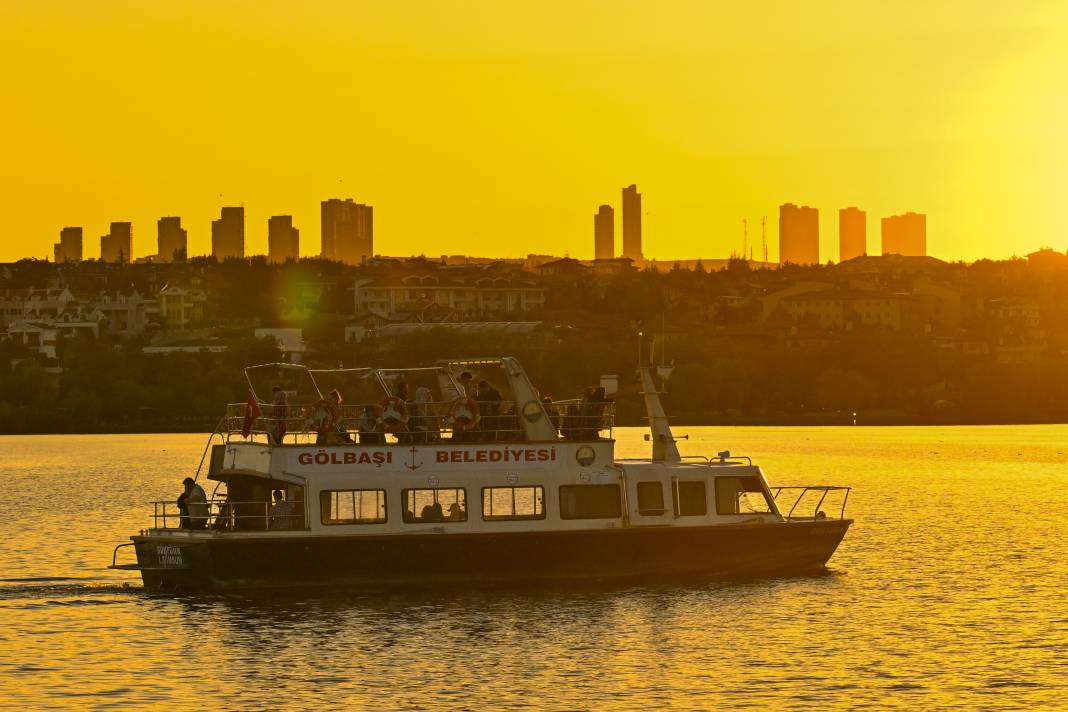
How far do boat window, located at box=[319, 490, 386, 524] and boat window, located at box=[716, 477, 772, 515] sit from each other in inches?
314

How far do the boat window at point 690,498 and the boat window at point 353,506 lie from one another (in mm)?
6821

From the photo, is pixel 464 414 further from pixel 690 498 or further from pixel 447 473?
pixel 690 498

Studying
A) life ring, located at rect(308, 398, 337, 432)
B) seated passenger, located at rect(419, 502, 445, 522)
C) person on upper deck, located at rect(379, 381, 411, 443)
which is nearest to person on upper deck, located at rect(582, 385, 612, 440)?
seated passenger, located at rect(419, 502, 445, 522)

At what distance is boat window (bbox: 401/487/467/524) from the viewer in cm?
4303

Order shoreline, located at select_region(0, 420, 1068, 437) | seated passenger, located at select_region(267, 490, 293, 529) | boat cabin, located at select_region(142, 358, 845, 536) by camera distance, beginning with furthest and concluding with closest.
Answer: shoreline, located at select_region(0, 420, 1068, 437)
boat cabin, located at select_region(142, 358, 845, 536)
seated passenger, located at select_region(267, 490, 293, 529)

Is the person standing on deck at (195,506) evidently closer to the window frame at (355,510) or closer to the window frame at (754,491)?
the window frame at (355,510)

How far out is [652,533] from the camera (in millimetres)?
44281

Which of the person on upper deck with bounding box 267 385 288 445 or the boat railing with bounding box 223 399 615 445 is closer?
the person on upper deck with bounding box 267 385 288 445

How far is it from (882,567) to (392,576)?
16561mm

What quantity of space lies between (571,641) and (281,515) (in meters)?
7.32

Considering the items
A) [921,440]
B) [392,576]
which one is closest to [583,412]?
[392,576]

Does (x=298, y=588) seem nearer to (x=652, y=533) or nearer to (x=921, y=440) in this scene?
(x=652, y=533)

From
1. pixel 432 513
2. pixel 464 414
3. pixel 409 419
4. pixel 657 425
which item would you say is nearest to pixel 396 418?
pixel 409 419

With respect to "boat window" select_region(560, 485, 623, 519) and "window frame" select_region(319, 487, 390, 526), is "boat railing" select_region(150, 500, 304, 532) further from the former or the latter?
"boat window" select_region(560, 485, 623, 519)
